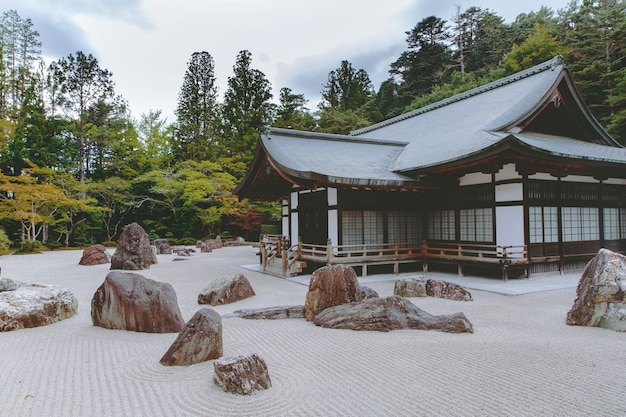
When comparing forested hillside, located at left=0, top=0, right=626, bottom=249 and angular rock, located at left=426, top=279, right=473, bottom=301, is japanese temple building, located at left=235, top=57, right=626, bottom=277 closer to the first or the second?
angular rock, located at left=426, top=279, right=473, bottom=301

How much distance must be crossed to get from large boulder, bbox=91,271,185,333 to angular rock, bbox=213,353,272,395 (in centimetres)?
245

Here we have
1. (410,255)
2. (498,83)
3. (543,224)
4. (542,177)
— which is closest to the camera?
(543,224)

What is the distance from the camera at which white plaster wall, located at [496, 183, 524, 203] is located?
10531 millimetres

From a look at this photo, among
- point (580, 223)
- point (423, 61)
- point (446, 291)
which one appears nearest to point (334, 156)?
point (446, 291)

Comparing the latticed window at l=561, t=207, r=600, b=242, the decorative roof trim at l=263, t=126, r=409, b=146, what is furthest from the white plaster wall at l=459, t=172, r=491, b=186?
the decorative roof trim at l=263, t=126, r=409, b=146

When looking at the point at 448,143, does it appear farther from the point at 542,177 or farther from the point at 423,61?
the point at 423,61

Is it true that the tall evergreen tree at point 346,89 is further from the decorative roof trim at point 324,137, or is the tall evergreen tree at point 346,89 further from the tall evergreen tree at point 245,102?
the decorative roof trim at point 324,137

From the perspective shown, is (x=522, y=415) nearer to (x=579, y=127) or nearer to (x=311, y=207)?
(x=311, y=207)

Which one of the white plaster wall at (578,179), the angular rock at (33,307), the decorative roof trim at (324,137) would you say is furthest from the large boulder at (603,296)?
the decorative roof trim at (324,137)

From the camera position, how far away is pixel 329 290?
257 inches

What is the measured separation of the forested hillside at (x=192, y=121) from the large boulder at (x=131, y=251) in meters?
9.80

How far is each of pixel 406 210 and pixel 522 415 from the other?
10.2m

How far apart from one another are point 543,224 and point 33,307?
1215 cm

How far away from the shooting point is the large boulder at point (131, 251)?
46.2 feet
